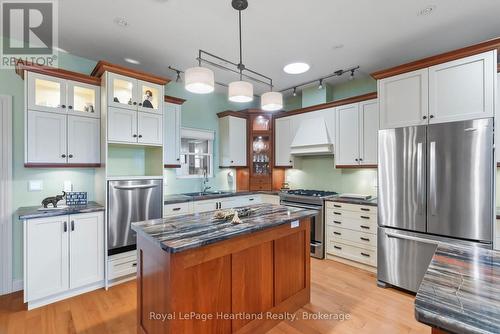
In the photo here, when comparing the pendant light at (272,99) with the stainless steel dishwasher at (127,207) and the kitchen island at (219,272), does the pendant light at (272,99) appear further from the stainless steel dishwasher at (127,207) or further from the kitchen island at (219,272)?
the stainless steel dishwasher at (127,207)

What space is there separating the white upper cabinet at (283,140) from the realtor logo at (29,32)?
362 cm

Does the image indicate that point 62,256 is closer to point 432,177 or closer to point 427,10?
point 432,177

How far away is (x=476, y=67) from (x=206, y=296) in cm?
329

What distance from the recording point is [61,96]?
2.84m

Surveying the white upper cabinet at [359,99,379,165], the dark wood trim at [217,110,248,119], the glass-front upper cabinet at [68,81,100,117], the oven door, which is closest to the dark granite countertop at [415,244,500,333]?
the white upper cabinet at [359,99,379,165]

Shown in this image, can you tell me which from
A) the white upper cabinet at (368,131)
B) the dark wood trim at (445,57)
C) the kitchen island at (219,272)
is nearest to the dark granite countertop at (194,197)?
the kitchen island at (219,272)

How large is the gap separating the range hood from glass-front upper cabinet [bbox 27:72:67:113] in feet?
11.5

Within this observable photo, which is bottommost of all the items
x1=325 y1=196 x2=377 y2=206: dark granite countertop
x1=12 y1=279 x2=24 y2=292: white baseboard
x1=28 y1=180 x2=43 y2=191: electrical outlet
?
x1=12 y1=279 x2=24 y2=292: white baseboard

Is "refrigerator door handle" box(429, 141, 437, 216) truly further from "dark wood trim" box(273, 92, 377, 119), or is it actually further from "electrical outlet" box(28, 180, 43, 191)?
"electrical outlet" box(28, 180, 43, 191)

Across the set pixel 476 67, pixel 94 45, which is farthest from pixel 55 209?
pixel 476 67

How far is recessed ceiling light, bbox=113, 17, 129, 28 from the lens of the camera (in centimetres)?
247

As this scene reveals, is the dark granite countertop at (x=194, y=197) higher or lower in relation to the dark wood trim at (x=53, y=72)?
lower

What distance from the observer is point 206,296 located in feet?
5.47

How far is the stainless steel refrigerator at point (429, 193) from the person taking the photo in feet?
7.61
